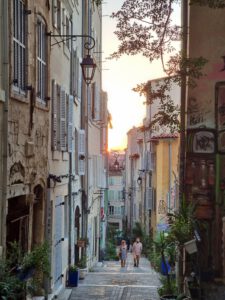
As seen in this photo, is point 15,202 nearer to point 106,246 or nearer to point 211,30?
point 211,30

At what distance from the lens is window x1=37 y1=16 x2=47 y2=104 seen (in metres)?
12.9

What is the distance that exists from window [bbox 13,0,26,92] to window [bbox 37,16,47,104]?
164 centimetres

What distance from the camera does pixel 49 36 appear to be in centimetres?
1398

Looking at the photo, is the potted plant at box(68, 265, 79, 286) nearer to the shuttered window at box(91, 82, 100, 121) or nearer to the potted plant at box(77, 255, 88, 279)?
the potted plant at box(77, 255, 88, 279)

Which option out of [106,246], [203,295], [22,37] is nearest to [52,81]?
[22,37]

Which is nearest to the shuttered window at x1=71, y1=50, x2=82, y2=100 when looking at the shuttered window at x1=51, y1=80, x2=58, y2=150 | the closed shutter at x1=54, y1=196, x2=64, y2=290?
the shuttered window at x1=51, y1=80, x2=58, y2=150

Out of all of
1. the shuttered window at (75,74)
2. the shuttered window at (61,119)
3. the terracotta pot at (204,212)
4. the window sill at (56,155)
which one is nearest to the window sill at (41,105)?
the shuttered window at (61,119)

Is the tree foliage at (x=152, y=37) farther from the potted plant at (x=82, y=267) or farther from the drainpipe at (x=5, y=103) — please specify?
the potted plant at (x=82, y=267)

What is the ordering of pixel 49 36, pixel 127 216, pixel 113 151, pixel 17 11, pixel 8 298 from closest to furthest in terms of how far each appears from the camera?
pixel 8 298 < pixel 17 11 < pixel 49 36 < pixel 127 216 < pixel 113 151

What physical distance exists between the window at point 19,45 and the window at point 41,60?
1.64 m

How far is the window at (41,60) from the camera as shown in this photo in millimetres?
12914

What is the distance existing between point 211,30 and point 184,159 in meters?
3.12

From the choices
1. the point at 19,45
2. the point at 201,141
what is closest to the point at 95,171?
the point at 201,141

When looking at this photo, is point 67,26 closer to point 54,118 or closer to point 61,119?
point 61,119
